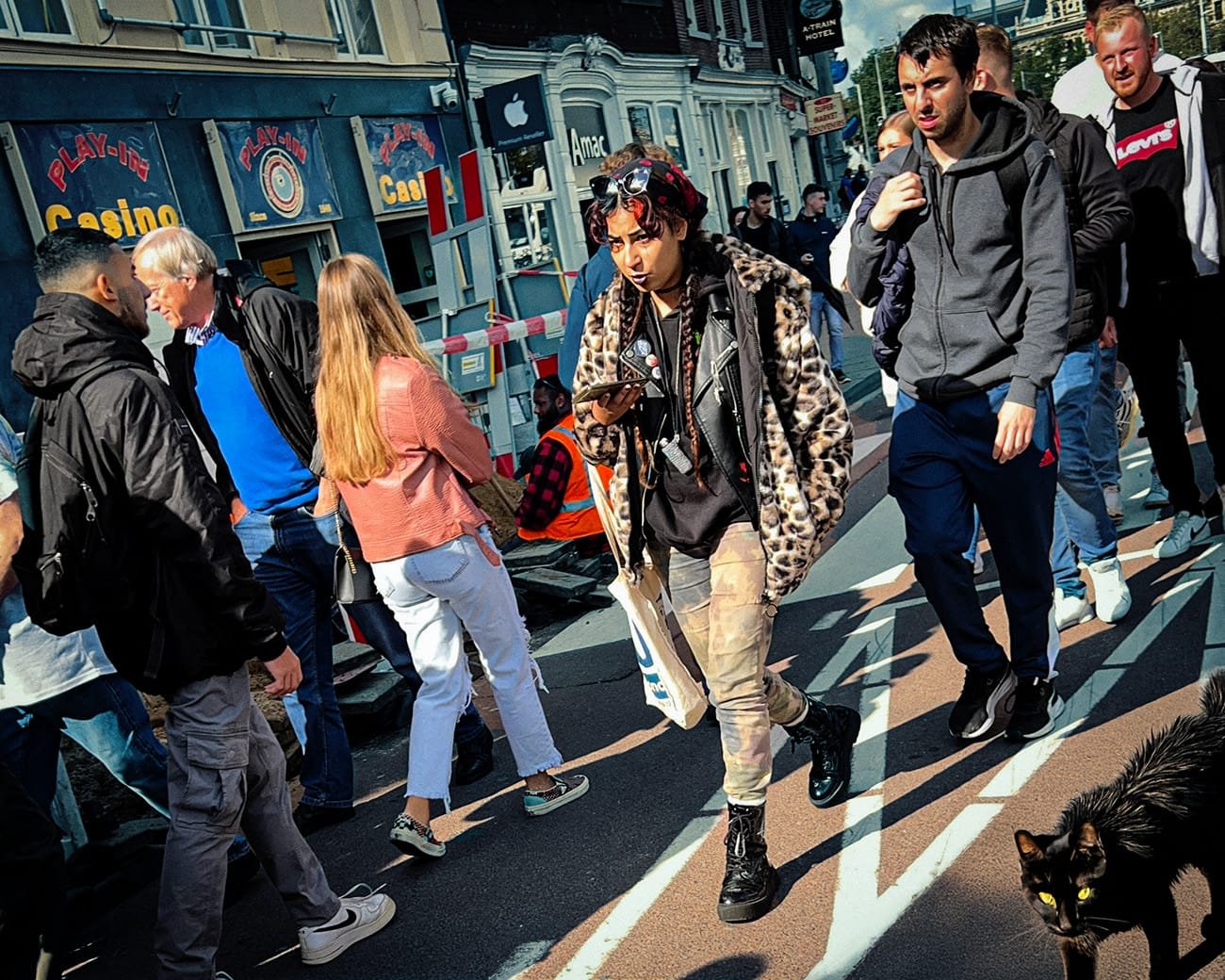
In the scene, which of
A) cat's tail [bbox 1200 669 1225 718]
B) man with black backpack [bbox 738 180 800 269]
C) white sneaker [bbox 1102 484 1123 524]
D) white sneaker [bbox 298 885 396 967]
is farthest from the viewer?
man with black backpack [bbox 738 180 800 269]

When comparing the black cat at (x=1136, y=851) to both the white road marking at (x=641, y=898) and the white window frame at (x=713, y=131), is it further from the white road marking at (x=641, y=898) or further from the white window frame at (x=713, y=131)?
the white window frame at (x=713, y=131)

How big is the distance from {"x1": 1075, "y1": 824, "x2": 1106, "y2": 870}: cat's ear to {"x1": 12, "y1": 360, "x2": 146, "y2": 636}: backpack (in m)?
2.44

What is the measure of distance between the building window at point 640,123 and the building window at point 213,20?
38.5 feet

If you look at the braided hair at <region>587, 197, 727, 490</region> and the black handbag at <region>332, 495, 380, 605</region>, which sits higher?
the braided hair at <region>587, 197, 727, 490</region>

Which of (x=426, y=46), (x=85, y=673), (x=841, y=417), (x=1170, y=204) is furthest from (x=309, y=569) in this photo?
(x=426, y=46)

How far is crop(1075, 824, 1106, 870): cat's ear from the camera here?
2432 millimetres

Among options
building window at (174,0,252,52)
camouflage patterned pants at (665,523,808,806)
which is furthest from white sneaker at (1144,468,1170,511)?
building window at (174,0,252,52)

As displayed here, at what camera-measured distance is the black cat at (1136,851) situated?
A: 246 centimetres

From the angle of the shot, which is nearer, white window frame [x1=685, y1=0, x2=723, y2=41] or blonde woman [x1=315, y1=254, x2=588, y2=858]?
blonde woman [x1=315, y1=254, x2=588, y2=858]

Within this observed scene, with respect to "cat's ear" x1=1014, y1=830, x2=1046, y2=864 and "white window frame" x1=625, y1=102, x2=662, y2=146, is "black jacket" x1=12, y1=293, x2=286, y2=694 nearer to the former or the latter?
"cat's ear" x1=1014, y1=830, x2=1046, y2=864

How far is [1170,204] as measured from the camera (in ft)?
16.7

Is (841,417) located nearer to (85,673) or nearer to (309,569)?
(309,569)

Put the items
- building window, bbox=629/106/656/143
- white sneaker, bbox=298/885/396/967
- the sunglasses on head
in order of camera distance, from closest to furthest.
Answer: the sunglasses on head, white sneaker, bbox=298/885/396/967, building window, bbox=629/106/656/143

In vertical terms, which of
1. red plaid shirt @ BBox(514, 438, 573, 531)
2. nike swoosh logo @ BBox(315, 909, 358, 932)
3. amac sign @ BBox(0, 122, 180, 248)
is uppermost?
amac sign @ BBox(0, 122, 180, 248)
